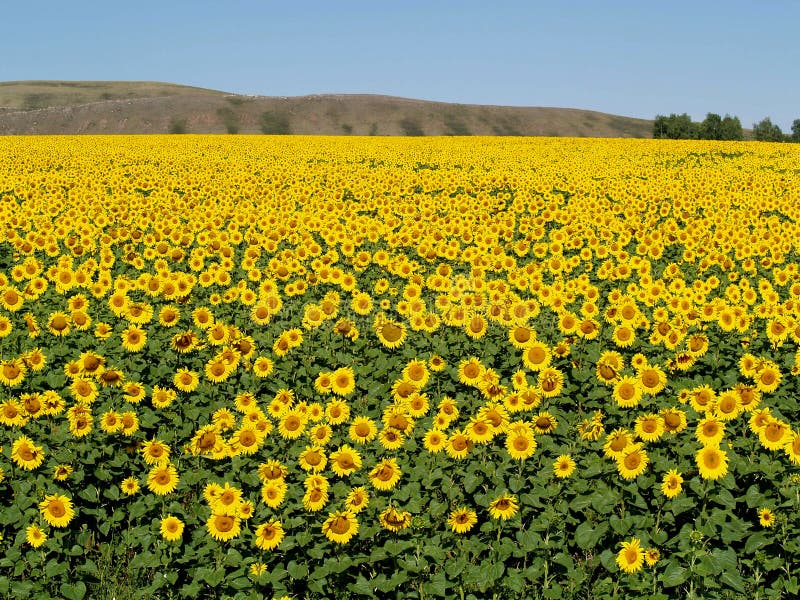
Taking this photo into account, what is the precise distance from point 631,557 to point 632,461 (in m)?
0.81

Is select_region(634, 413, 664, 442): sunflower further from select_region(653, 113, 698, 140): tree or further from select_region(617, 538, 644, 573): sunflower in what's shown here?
select_region(653, 113, 698, 140): tree

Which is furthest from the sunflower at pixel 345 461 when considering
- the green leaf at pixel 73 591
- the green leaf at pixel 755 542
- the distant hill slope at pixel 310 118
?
the distant hill slope at pixel 310 118

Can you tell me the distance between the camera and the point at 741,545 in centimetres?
561

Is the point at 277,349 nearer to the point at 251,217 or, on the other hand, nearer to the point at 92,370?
the point at 92,370

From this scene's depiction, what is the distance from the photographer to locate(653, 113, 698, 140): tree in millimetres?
86250

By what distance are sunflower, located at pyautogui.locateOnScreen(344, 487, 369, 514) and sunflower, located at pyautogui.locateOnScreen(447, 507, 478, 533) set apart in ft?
2.39

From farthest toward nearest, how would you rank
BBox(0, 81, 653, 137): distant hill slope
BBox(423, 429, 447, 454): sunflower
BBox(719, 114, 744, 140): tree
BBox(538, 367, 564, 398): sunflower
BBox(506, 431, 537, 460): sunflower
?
BBox(0, 81, 653, 137): distant hill slope < BBox(719, 114, 744, 140): tree < BBox(538, 367, 564, 398): sunflower < BBox(423, 429, 447, 454): sunflower < BBox(506, 431, 537, 460): sunflower

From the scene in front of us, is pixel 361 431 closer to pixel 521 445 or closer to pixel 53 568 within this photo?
pixel 521 445

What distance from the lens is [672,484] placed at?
5457mm

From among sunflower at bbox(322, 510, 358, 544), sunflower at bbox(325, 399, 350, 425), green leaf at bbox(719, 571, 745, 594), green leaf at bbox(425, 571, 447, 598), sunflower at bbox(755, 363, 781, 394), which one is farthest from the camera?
sunflower at bbox(755, 363, 781, 394)

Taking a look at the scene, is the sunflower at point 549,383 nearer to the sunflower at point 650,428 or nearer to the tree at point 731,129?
the sunflower at point 650,428

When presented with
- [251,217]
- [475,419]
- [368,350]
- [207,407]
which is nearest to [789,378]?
[475,419]

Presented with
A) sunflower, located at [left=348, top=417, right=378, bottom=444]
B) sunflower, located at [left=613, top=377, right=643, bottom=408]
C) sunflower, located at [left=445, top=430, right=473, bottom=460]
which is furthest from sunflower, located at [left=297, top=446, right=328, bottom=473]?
sunflower, located at [left=613, top=377, right=643, bottom=408]

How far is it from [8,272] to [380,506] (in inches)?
389
